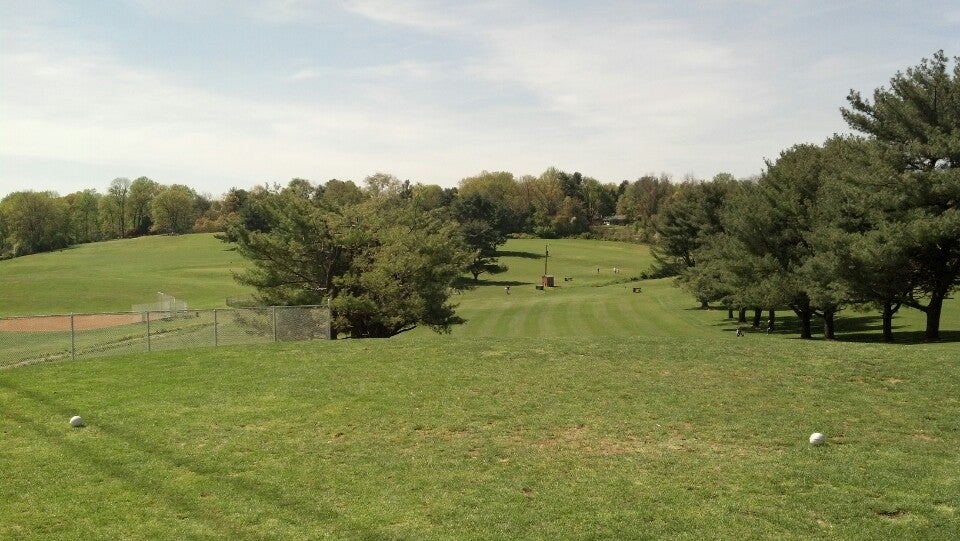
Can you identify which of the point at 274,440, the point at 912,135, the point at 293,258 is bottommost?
the point at 274,440

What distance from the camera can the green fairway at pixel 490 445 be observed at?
30.4ft

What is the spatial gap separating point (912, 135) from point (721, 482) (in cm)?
2364

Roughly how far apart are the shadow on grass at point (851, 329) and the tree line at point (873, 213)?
1139 mm

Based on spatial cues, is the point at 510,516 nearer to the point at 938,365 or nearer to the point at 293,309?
the point at 938,365

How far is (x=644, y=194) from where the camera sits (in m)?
141

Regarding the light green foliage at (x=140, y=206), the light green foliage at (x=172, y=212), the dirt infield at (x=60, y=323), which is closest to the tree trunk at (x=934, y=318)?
the dirt infield at (x=60, y=323)

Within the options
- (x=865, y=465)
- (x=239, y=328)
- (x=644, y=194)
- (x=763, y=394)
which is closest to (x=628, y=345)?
(x=763, y=394)

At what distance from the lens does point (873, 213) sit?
96.6ft

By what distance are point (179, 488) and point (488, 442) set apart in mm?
4939

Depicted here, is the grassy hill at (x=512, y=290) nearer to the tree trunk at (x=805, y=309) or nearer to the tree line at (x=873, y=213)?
the tree trunk at (x=805, y=309)

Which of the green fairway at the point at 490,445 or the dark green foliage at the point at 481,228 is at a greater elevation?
the dark green foliage at the point at 481,228

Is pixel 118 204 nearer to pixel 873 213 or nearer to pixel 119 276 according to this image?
pixel 119 276

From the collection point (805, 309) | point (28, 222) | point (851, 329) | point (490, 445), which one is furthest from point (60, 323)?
point (28, 222)

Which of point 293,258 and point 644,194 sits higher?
point 644,194
